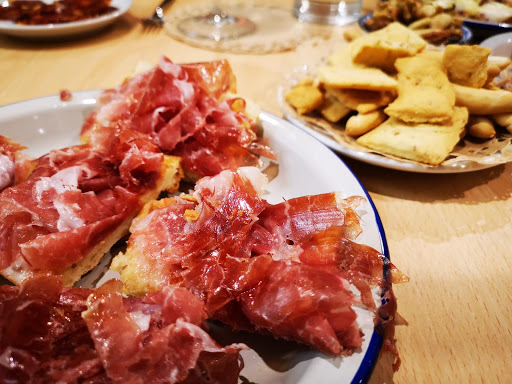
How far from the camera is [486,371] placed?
3.10 ft

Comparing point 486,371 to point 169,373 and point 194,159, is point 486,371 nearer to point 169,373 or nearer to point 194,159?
point 169,373

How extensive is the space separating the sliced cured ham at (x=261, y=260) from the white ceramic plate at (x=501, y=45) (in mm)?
1516

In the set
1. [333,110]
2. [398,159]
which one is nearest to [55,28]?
[333,110]

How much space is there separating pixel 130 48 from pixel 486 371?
2650mm

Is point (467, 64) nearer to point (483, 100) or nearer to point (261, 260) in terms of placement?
point (483, 100)

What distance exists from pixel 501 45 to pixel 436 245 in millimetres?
1386

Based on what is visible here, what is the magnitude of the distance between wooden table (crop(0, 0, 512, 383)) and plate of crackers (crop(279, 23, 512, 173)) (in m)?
0.15

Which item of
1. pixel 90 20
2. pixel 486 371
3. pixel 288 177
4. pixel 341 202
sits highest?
pixel 90 20

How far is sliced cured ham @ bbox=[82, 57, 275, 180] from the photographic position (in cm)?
147

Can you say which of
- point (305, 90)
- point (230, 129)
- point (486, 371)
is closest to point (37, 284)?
point (230, 129)

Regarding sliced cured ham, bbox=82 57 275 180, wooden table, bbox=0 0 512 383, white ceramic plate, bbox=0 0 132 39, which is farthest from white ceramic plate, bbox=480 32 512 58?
white ceramic plate, bbox=0 0 132 39

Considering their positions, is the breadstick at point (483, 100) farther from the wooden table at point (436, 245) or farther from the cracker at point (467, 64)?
the wooden table at point (436, 245)

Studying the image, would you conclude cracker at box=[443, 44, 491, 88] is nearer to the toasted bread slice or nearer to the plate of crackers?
the plate of crackers

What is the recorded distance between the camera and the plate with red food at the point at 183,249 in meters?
0.78
